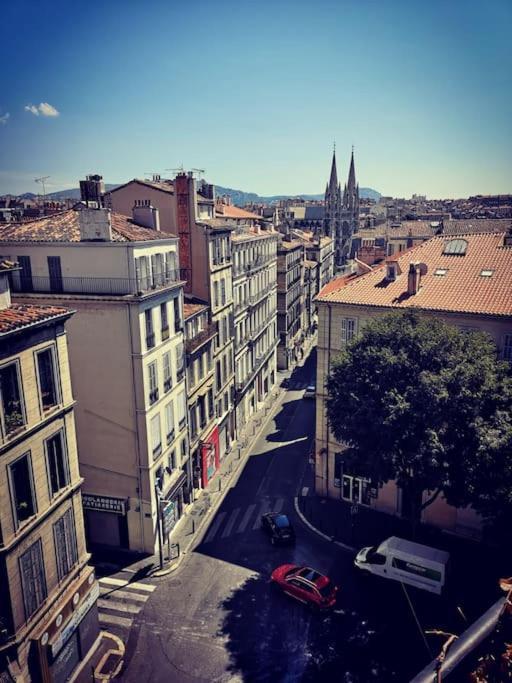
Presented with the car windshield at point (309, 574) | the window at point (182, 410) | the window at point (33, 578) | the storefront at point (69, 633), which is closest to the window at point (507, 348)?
the car windshield at point (309, 574)

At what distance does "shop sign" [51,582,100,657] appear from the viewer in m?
Answer: 23.1

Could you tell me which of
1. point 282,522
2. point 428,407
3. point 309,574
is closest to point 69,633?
point 309,574

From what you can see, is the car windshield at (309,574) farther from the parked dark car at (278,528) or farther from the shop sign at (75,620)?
the shop sign at (75,620)

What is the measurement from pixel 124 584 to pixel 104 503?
5396mm

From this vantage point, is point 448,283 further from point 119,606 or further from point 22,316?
point 119,606

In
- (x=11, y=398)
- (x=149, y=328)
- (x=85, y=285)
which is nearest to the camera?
(x=11, y=398)

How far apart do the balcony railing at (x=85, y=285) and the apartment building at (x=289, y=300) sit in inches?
1639

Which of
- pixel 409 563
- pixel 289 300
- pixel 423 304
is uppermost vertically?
pixel 423 304

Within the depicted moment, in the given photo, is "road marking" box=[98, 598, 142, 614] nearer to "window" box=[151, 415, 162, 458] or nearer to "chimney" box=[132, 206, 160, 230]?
"window" box=[151, 415, 162, 458]

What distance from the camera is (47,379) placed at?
2370cm

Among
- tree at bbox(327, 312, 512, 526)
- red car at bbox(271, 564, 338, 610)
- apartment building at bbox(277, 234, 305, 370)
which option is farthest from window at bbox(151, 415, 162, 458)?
apartment building at bbox(277, 234, 305, 370)

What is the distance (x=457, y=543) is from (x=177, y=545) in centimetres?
1948

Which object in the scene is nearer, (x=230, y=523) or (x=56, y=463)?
(x=56, y=463)

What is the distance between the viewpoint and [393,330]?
→ 2975 cm
